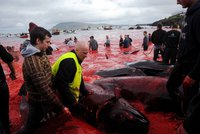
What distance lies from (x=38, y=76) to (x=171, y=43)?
795 cm

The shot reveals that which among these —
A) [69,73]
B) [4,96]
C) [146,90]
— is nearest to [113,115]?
[69,73]

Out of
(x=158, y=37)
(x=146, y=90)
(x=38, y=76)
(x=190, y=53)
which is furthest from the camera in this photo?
(x=158, y=37)

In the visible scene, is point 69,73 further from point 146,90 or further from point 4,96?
point 146,90

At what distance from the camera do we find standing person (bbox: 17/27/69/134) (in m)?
3.89

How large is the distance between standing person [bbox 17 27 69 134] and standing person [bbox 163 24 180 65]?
24.7ft

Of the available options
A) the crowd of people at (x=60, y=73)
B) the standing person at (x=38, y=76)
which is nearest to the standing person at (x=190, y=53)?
the crowd of people at (x=60, y=73)

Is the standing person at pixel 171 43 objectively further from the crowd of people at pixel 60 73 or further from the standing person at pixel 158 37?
the crowd of people at pixel 60 73

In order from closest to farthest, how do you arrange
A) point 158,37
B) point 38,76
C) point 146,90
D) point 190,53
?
point 38,76
point 190,53
point 146,90
point 158,37

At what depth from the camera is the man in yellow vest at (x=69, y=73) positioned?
4.21 meters

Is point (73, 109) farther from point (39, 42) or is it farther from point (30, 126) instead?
point (39, 42)

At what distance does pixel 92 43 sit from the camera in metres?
25.8

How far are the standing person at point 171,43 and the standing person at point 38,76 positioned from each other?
7522 millimetres

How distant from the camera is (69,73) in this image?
4223 millimetres

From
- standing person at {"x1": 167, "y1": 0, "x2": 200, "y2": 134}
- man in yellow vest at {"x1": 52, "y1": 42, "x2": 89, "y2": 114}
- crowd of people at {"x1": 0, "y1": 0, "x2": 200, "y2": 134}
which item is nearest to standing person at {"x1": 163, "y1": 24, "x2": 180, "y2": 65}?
crowd of people at {"x1": 0, "y1": 0, "x2": 200, "y2": 134}
